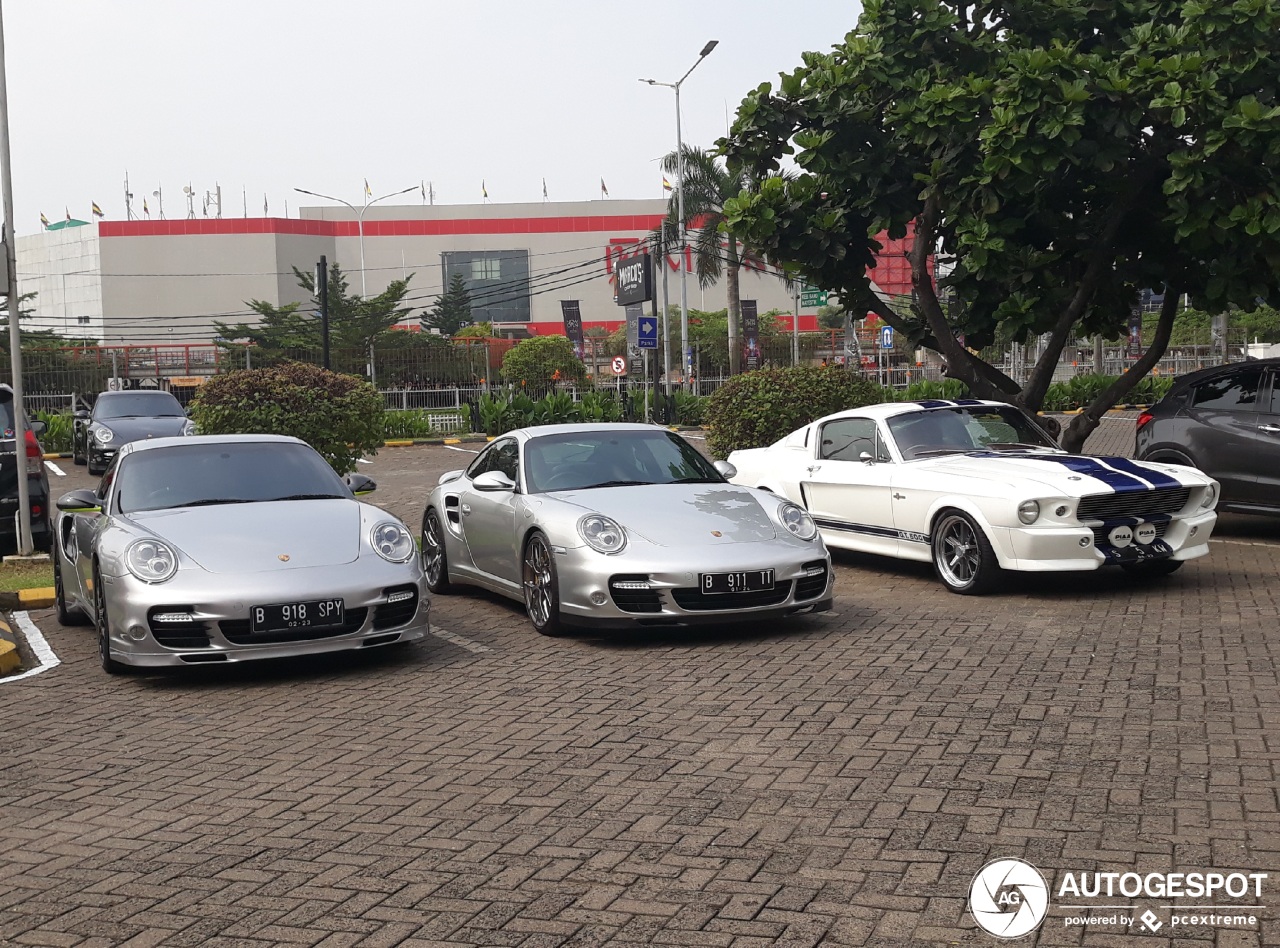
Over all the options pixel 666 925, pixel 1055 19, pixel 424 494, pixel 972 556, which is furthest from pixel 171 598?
pixel 424 494

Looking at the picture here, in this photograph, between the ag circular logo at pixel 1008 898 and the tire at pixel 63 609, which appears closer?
the ag circular logo at pixel 1008 898

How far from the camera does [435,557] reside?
1147cm

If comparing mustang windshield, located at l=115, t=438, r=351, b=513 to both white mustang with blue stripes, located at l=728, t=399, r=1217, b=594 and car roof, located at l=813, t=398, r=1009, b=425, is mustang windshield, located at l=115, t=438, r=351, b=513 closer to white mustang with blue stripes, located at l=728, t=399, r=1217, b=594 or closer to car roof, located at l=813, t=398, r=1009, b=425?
white mustang with blue stripes, located at l=728, t=399, r=1217, b=594

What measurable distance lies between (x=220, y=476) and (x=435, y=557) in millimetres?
2627

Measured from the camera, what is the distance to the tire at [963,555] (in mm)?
10125

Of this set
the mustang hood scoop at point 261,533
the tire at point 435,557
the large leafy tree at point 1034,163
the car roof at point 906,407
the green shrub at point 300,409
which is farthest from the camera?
the green shrub at point 300,409

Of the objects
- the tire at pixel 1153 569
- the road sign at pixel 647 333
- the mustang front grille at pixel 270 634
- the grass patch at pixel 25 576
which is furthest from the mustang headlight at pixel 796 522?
the road sign at pixel 647 333

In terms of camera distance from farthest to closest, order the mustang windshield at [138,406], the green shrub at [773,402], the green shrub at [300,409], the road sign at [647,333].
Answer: the road sign at [647,333], the mustang windshield at [138,406], the green shrub at [773,402], the green shrub at [300,409]

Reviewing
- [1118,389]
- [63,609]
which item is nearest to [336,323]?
[1118,389]

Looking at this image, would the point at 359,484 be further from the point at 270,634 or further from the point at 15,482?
the point at 15,482

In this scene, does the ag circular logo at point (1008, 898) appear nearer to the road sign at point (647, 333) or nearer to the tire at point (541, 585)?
the tire at point (541, 585)

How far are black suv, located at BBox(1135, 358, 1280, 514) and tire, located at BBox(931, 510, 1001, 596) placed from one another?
12.4ft

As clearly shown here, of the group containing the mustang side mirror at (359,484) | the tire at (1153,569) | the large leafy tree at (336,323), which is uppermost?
the large leafy tree at (336,323)

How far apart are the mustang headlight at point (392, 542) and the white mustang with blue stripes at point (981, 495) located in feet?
13.6
